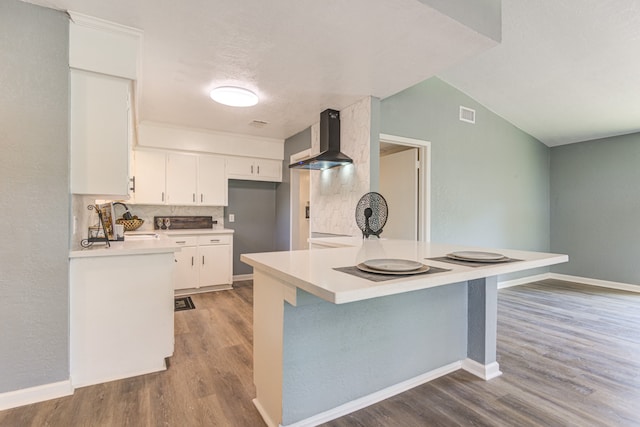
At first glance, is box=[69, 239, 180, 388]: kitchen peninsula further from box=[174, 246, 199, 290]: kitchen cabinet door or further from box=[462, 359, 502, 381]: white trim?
box=[462, 359, 502, 381]: white trim

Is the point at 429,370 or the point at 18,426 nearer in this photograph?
the point at 18,426

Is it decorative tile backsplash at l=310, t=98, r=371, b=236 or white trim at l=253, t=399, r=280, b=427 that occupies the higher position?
decorative tile backsplash at l=310, t=98, r=371, b=236

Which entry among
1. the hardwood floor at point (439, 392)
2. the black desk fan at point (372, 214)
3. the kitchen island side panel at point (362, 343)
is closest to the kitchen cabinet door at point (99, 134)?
the hardwood floor at point (439, 392)

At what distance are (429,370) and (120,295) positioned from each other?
85.1 inches

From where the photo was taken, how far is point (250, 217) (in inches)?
201

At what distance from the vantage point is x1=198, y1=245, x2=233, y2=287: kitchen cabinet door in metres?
4.19

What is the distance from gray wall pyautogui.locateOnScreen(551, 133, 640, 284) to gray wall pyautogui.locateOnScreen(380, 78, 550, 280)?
0.29 m

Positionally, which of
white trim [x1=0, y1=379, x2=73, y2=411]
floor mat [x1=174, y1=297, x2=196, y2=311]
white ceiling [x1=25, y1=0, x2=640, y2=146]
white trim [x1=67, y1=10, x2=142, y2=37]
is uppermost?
white ceiling [x1=25, y1=0, x2=640, y2=146]

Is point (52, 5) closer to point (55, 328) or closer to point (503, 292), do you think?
point (55, 328)

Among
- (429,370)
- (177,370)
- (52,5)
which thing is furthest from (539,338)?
(52,5)

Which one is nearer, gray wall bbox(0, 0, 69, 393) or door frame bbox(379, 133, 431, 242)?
gray wall bbox(0, 0, 69, 393)

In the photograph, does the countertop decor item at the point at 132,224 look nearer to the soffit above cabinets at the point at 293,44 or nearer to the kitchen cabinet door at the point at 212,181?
the kitchen cabinet door at the point at 212,181

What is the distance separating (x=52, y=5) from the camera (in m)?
1.75

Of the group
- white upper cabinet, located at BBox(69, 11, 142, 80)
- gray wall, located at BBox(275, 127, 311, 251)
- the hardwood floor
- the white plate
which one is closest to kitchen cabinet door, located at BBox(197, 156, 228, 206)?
gray wall, located at BBox(275, 127, 311, 251)
